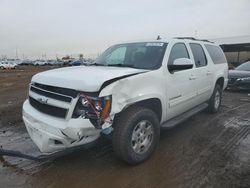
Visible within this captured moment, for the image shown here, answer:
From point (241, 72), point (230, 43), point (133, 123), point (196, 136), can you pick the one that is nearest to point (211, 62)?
point (196, 136)

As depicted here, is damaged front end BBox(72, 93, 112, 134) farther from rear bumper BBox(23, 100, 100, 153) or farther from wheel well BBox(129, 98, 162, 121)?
wheel well BBox(129, 98, 162, 121)

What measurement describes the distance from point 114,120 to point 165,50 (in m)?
1.75

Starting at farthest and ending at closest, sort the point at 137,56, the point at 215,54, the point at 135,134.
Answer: the point at 215,54 → the point at 137,56 → the point at 135,134

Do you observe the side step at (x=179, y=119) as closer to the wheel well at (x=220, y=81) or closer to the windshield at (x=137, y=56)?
the windshield at (x=137, y=56)

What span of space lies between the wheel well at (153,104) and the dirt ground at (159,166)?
27.9 inches

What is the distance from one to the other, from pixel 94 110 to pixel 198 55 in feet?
11.3

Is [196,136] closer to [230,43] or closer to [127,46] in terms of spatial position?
[127,46]

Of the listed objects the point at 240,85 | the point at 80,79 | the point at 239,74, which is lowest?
the point at 240,85

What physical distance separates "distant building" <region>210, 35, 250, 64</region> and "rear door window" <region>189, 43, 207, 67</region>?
878 inches

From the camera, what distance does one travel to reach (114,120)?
A: 347 centimetres

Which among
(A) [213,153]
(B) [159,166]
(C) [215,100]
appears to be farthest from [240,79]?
(B) [159,166]

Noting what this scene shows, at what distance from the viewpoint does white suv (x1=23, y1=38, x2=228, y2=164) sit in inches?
126

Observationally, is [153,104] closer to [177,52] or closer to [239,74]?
[177,52]

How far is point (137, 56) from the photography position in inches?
180
